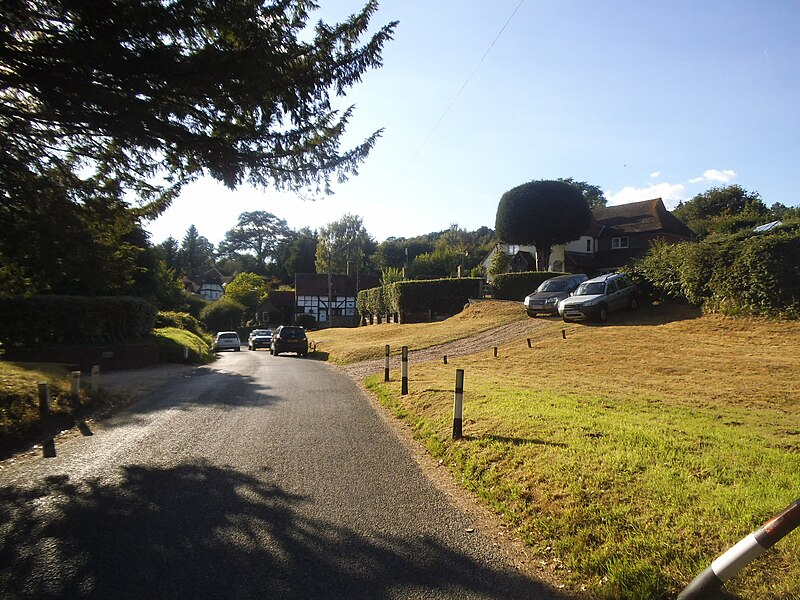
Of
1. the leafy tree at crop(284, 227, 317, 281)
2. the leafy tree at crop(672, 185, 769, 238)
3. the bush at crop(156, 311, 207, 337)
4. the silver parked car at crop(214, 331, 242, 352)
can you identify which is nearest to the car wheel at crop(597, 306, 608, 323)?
the bush at crop(156, 311, 207, 337)

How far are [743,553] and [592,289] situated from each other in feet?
66.9

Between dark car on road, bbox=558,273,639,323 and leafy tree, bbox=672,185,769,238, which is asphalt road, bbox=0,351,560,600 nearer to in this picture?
dark car on road, bbox=558,273,639,323

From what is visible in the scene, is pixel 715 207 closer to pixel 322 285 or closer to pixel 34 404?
pixel 322 285

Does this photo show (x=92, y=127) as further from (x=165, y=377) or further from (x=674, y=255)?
(x=674, y=255)

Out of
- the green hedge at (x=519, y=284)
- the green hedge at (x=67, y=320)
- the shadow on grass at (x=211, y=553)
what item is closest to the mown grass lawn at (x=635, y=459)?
the shadow on grass at (x=211, y=553)

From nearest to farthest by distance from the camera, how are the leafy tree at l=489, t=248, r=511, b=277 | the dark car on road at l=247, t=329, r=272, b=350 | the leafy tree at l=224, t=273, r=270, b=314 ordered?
the leafy tree at l=489, t=248, r=511, b=277
the dark car on road at l=247, t=329, r=272, b=350
the leafy tree at l=224, t=273, r=270, b=314

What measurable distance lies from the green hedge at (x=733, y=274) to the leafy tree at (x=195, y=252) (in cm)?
9939

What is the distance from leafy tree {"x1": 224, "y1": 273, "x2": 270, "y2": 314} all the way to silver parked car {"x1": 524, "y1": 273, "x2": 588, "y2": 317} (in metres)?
47.8

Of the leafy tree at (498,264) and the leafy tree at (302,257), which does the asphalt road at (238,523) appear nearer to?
the leafy tree at (498,264)

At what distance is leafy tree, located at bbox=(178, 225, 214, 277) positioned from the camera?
109250 millimetres

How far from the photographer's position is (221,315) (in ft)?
198

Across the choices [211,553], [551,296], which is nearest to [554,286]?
[551,296]

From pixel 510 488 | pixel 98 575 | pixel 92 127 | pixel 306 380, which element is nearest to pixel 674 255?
pixel 306 380

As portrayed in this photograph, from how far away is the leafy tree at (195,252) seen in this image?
109250 millimetres
